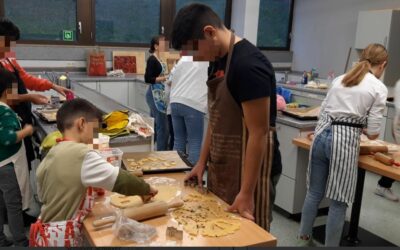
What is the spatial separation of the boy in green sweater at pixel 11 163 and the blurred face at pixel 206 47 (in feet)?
3.72

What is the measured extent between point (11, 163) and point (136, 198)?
3.27 ft

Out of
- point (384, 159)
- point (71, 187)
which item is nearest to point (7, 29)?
point (71, 187)

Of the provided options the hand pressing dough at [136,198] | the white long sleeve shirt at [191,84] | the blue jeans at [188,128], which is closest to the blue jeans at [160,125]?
the blue jeans at [188,128]

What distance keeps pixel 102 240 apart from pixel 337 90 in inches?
62.3

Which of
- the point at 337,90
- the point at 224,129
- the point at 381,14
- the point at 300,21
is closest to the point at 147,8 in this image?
the point at 300,21

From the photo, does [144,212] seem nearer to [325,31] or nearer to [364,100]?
[364,100]

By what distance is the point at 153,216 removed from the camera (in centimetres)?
132

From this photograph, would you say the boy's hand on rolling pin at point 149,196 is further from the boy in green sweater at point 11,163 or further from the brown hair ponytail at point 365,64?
the brown hair ponytail at point 365,64

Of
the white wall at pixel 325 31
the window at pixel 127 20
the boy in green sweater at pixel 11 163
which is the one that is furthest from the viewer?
the white wall at pixel 325 31

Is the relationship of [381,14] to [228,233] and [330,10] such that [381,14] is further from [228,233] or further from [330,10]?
[228,233]

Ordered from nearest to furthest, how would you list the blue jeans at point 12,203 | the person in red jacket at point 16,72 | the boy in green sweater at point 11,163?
1. the boy in green sweater at point 11,163
2. the blue jeans at point 12,203
3. the person in red jacket at point 16,72

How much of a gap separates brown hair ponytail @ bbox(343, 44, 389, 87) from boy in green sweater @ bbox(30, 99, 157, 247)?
4.41 feet

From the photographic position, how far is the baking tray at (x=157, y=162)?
68.8 inches

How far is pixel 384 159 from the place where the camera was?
2.17m
